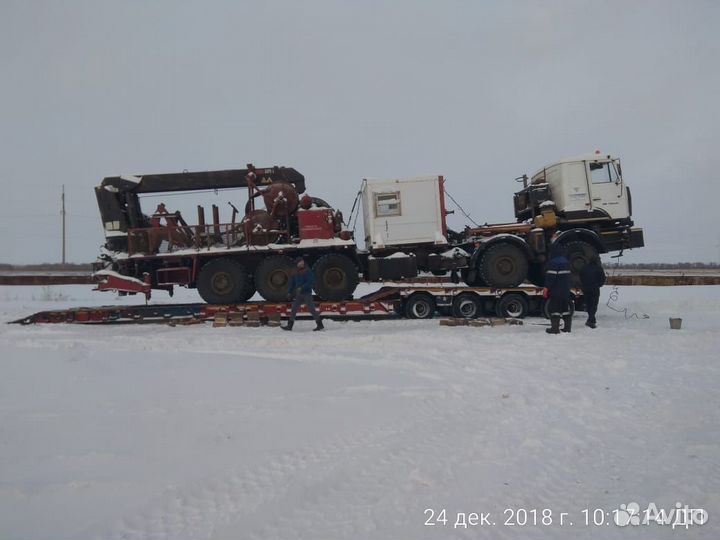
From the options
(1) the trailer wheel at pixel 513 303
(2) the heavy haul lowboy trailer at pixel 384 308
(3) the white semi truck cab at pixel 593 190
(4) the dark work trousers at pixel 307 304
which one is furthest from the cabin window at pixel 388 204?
(3) the white semi truck cab at pixel 593 190

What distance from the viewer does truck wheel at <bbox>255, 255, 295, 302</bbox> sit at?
38.0ft

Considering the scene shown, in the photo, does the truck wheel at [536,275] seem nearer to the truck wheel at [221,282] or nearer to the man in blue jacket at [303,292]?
the man in blue jacket at [303,292]

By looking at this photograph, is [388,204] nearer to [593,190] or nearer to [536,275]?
[536,275]

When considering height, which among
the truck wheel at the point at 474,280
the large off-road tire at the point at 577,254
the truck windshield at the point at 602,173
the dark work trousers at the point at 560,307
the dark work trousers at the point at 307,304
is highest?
the truck windshield at the point at 602,173

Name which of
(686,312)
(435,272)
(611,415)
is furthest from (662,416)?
(686,312)

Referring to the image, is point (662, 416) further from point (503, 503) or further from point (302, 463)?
point (302, 463)

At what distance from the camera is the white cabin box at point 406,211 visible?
11.4 m

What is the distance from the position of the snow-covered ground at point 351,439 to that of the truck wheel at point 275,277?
4.06 metres

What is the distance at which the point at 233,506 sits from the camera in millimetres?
3092

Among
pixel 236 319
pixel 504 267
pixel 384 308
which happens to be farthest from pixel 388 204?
pixel 236 319

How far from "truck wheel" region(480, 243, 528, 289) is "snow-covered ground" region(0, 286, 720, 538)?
12.8ft

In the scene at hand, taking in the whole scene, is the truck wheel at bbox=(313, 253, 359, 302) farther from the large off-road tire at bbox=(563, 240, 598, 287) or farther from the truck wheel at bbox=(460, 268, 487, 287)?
the large off-road tire at bbox=(563, 240, 598, 287)

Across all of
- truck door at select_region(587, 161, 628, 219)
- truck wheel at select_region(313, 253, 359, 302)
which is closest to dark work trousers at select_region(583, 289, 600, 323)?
truck door at select_region(587, 161, 628, 219)

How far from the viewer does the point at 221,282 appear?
1164 centimetres
